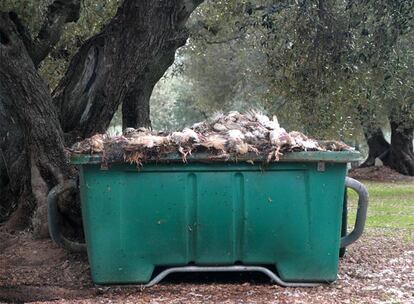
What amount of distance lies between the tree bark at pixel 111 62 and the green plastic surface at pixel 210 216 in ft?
8.64

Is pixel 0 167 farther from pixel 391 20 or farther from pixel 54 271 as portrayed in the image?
pixel 391 20

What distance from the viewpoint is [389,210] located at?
15.0 m

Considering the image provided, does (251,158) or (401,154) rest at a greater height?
(251,158)

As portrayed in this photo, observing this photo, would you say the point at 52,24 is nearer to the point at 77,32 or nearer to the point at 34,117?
the point at 34,117

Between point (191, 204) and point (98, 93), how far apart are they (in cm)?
300

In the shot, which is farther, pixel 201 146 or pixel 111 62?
pixel 111 62

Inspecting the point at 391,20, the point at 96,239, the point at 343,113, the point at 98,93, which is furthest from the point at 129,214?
the point at 343,113

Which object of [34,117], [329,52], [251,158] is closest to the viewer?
[251,158]

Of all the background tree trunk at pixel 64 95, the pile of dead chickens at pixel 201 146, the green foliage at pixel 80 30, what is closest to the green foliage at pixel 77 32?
the green foliage at pixel 80 30

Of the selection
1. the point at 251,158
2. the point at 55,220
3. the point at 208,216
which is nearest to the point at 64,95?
the point at 55,220

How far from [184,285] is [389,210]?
10.1m

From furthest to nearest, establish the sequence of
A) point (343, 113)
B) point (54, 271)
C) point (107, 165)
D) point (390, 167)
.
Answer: point (390, 167) < point (343, 113) < point (54, 271) < point (107, 165)

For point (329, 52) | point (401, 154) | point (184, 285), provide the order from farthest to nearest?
point (401, 154) < point (329, 52) < point (184, 285)

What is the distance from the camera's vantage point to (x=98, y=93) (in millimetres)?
8062
